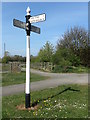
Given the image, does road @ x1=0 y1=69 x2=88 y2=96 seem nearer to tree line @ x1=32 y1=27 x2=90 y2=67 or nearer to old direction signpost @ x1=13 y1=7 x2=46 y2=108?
old direction signpost @ x1=13 y1=7 x2=46 y2=108

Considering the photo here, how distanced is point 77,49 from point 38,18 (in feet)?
97.6

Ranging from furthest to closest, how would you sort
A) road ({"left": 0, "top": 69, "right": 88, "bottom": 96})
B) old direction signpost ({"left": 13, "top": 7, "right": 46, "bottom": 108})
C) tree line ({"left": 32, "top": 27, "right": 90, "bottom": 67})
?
tree line ({"left": 32, "top": 27, "right": 90, "bottom": 67}) → road ({"left": 0, "top": 69, "right": 88, "bottom": 96}) → old direction signpost ({"left": 13, "top": 7, "right": 46, "bottom": 108})

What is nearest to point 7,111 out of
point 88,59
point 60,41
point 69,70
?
point 69,70

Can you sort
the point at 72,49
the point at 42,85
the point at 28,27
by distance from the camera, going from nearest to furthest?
1. the point at 28,27
2. the point at 42,85
3. the point at 72,49

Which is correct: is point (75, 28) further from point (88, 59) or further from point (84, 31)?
point (88, 59)

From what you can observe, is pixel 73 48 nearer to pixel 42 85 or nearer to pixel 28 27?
pixel 42 85

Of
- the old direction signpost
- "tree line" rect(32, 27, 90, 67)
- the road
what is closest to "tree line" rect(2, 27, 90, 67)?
"tree line" rect(32, 27, 90, 67)

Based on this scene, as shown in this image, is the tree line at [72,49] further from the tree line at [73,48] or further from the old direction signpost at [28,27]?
the old direction signpost at [28,27]

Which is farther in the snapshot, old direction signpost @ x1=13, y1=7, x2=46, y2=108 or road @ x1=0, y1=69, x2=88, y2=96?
road @ x1=0, y1=69, x2=88, y2=96

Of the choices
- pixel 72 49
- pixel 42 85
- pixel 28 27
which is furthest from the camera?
pixel 72 49

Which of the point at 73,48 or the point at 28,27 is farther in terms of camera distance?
the point at 73,48

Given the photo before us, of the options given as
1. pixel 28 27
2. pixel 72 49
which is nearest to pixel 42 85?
pixel 28 27

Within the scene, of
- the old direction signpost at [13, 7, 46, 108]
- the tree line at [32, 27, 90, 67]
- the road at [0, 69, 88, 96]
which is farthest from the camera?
the tree line at [32, 27, 90, 67]

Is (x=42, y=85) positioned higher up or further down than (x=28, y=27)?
further down
